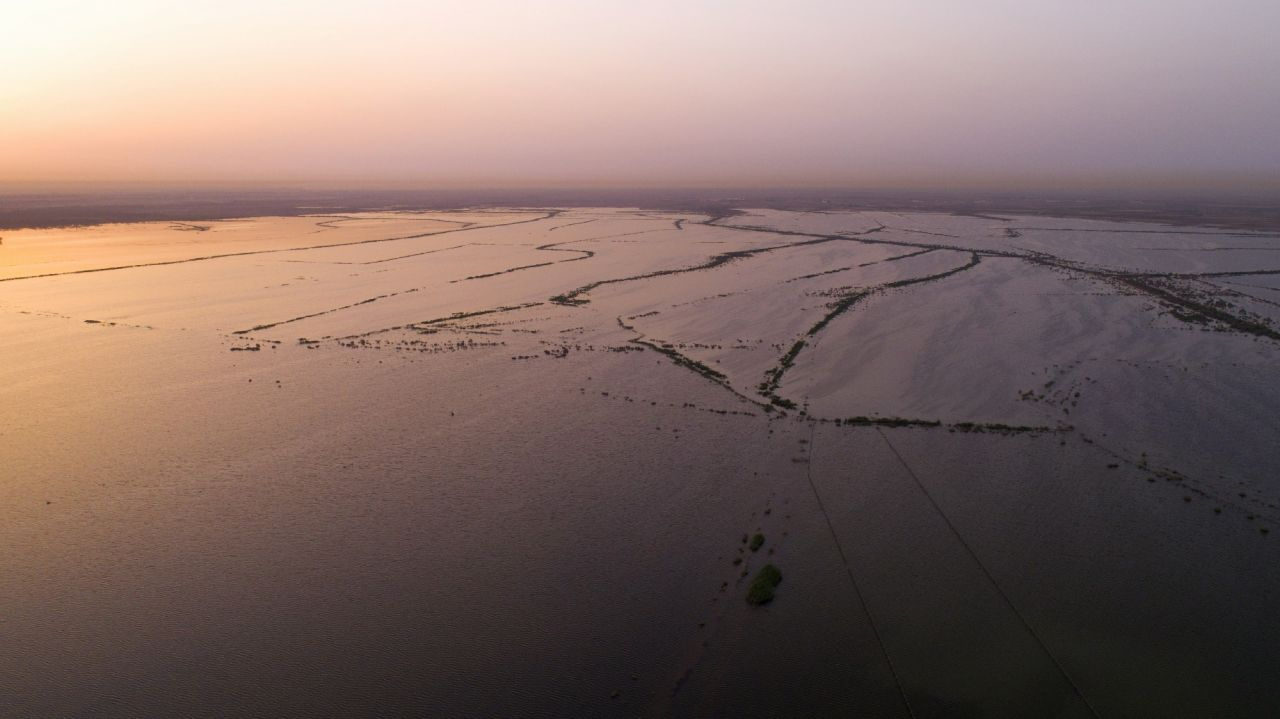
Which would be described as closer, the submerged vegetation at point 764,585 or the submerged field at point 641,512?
the submerged field at point 641,512

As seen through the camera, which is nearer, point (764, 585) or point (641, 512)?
point (764, 585)

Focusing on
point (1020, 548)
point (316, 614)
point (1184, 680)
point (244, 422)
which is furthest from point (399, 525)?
point (1184, 680)

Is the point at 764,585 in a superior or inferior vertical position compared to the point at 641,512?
inferior

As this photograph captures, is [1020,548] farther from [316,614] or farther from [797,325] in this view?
[797,325]

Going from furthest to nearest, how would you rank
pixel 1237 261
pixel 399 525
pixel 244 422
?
pixel 1237 261, pixel 244 422, pixel 399 525

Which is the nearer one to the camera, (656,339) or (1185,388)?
(1185,388)

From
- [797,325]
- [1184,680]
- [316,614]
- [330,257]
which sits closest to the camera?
[1184,680]

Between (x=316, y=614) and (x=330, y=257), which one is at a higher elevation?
(x=330, y=257)

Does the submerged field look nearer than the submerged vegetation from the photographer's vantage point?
Yes
